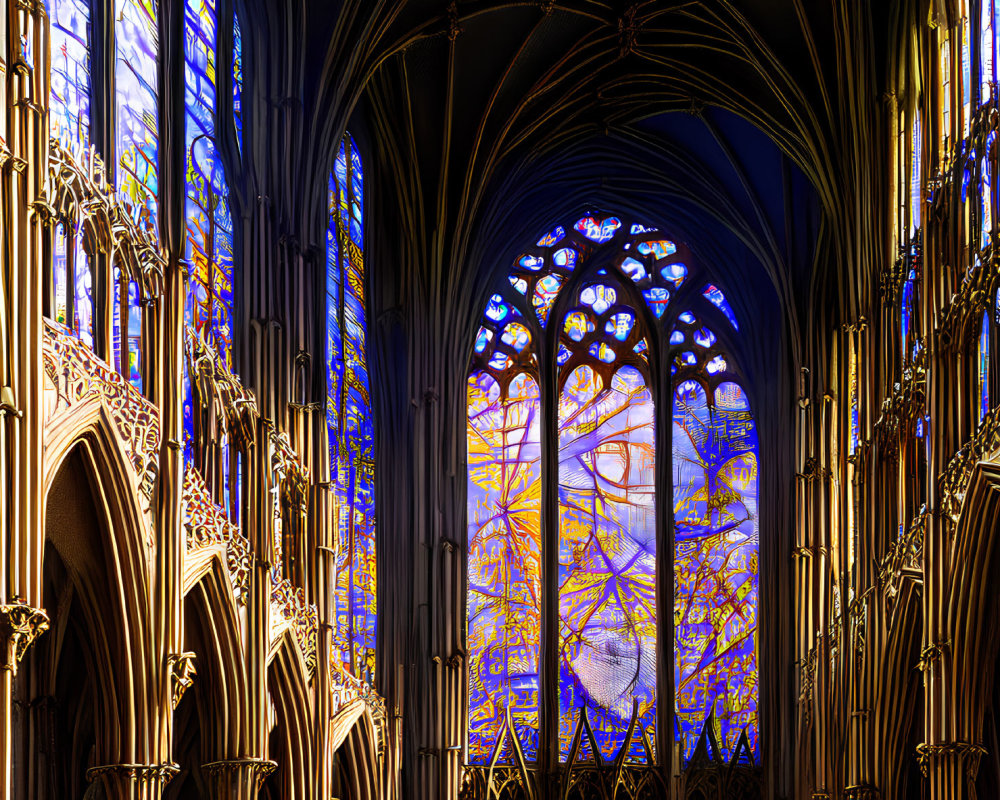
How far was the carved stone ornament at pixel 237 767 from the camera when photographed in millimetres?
17125

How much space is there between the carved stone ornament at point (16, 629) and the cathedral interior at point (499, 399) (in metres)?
0.05

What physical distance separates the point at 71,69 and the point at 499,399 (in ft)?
48.9

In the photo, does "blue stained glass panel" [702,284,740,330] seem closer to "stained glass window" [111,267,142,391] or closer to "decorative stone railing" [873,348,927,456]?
A: "decorative stone railing" [873,348,927,456]

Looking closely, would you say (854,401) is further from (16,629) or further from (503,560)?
(16,629)

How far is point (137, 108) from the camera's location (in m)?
16.4

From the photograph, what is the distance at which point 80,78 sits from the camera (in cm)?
1530

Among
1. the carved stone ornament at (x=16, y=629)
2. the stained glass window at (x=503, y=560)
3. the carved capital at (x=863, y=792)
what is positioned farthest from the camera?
the stained glass window at (x=503, y=560)

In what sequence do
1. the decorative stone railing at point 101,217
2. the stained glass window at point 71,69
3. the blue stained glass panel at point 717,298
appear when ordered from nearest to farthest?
the decorative stone railing at point 101,217
the stained glass window at point 71,69
the blue stained glass panel at point 717,298

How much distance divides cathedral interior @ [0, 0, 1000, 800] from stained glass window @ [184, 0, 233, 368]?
8cm

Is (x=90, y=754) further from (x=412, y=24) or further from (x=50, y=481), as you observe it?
(x=412, y=24)

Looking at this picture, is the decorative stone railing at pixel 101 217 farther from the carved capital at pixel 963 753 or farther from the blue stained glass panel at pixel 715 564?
the blue stained glass panel at pixel 715 564

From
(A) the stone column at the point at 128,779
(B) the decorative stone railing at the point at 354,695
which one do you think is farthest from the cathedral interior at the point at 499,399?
(B) the decorative stone railing at the point at 354,695

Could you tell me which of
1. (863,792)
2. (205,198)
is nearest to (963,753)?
(863,792)

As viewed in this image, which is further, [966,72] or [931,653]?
[966,72]
